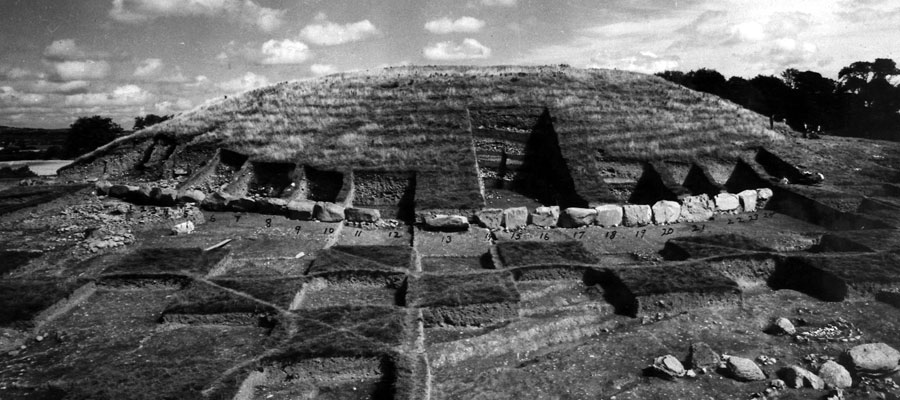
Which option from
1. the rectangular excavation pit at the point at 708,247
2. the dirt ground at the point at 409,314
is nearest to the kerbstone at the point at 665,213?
the dirt ground at the point at 409,314

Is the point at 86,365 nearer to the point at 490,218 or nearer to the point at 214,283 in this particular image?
the point at 214,283

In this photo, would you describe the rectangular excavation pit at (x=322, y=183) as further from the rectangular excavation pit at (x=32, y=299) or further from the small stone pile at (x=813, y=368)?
the small stone pile at (x=813, y=368)

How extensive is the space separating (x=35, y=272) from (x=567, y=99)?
19.4 meters

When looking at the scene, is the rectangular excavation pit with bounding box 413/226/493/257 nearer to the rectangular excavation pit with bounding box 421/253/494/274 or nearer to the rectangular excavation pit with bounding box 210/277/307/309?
the rectangular excavation pit with bounding box 421/253/494/274

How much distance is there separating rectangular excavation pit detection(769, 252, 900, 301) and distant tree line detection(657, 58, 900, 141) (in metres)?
29.5

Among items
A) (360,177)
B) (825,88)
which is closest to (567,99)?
(360,177)

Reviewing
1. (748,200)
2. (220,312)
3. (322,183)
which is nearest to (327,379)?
(220,312)

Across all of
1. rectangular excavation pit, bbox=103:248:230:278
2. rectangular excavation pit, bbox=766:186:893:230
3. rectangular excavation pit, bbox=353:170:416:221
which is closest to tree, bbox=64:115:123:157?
rectangular excavation pit, bbox=353:170:416:221

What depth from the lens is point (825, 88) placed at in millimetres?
37000

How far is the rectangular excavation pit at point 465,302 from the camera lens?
7.10 metres

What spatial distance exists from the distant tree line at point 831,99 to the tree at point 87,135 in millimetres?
45863

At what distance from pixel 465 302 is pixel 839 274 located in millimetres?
6688

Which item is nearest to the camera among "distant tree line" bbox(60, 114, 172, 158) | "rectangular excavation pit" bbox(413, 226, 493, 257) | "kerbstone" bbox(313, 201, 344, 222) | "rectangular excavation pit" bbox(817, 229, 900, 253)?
"rectangular excavation pit" bbox(817, 229, 900, 253)

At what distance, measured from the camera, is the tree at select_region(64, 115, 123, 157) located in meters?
32.9
